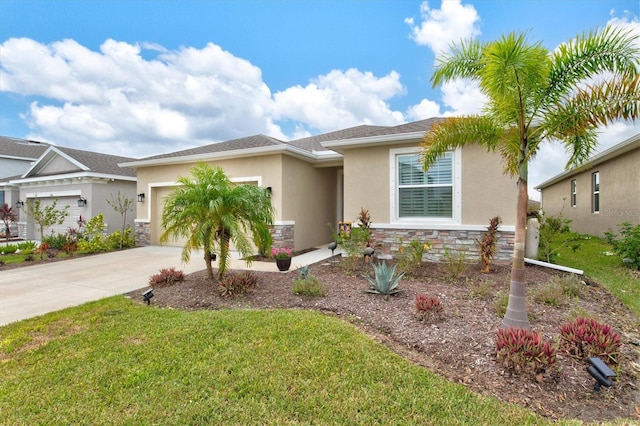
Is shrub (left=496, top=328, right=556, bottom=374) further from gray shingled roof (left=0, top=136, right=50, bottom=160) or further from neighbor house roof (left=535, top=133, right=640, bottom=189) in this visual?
gray shingled roof (left=0, top=136, right=50, bottom=160)

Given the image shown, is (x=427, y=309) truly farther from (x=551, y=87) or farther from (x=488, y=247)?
(x=488, y=247)

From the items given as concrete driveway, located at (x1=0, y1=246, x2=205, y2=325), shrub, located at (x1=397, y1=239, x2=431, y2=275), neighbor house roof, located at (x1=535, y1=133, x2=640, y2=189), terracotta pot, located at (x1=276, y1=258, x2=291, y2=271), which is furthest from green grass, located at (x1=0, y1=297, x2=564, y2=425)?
neighbor house roof, located at (x1=535, y1=133, x2=640, y2=189)

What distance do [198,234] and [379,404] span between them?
13.8 feet

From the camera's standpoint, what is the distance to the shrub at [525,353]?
114 inches

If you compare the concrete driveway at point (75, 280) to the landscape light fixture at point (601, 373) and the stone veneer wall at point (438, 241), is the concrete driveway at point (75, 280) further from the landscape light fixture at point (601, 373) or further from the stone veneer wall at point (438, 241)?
the landscape light fixture at point (601, 373)

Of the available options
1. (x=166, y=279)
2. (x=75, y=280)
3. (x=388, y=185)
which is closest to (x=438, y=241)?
(x=388, y=185)

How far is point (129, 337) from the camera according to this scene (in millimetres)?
3828

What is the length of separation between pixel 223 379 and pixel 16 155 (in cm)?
2791

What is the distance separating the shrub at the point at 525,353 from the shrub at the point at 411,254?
3.84 metres

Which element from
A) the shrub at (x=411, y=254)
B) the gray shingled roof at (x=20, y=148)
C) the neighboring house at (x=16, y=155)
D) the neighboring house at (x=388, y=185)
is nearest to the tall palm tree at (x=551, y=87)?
the shrub at (x=411, y=254)

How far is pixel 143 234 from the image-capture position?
12781 millimetres

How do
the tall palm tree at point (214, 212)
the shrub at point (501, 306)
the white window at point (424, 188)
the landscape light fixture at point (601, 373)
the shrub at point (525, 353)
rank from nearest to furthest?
1. the landscape light fixture at point (601, 373)
2. the shrub at point (525, 353)
3. the shrub at point (501, 306)
4. the tall palm tree at point (214, 212)
5. the white window at point (424, 188)

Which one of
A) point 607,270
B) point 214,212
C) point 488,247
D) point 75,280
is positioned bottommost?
point 75,280

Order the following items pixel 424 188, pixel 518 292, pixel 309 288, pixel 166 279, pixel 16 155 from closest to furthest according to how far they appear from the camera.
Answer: pixel 518 292 → pixel 309 288 → pixel 166 279 → pixel 424 188 → pixel 16 155
